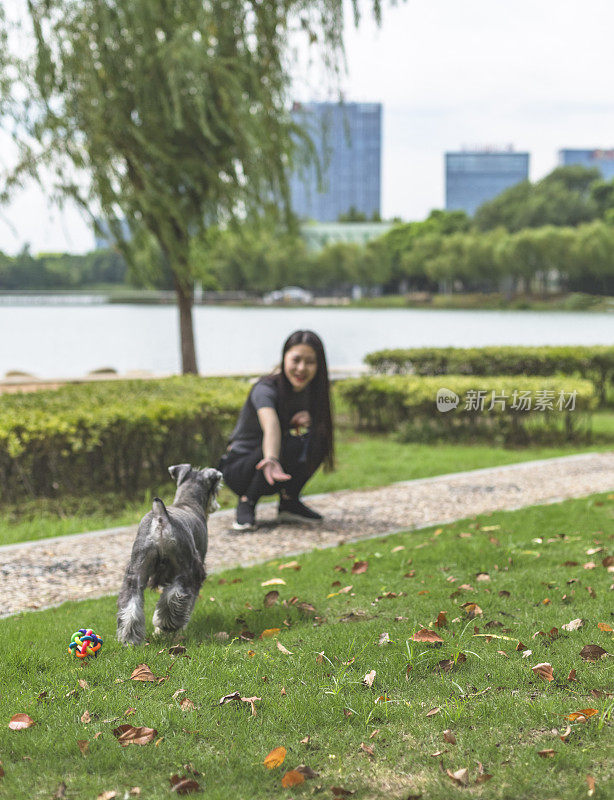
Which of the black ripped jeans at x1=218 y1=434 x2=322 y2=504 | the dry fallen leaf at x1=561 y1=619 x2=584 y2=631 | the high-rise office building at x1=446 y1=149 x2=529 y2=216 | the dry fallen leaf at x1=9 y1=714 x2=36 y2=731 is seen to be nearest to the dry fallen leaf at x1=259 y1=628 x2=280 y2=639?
the dry fallen leaf at x1=9 y1=714 x2=36 y2=731

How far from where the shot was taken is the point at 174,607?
3.40m

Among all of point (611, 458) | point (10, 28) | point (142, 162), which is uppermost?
point (10, 28)

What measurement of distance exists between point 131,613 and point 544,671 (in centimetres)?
171

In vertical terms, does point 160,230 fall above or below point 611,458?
above

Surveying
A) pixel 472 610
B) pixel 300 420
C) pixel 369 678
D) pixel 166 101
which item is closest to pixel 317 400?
pixel 300 420

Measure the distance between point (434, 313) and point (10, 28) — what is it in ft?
156

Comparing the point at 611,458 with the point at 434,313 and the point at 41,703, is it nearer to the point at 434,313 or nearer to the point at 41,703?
the point at 41,703

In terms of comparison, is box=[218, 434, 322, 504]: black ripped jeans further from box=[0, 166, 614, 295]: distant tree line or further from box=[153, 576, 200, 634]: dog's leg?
box=[0, 166, 614, 295]: distant tree line

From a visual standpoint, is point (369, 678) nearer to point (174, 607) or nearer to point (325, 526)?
point (174, 607)

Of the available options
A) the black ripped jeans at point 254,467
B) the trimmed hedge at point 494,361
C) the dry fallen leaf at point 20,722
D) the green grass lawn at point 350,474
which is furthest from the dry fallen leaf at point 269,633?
the trimmed hedge at point 494,361

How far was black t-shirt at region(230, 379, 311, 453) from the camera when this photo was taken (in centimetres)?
543

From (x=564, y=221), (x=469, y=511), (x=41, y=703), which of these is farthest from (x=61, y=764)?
(x=564, y=221)

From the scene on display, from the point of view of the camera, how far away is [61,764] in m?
2.46

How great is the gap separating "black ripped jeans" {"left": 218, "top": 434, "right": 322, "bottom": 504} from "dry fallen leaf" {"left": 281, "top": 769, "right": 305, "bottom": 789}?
3.31 metres
